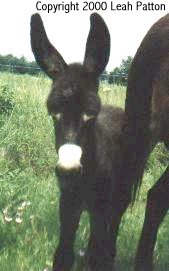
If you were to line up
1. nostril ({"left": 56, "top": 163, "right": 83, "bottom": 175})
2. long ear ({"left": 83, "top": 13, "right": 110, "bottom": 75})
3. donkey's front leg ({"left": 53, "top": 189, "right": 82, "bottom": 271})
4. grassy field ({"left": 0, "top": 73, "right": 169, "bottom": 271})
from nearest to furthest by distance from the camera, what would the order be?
nostril ({"left": 56, "top": 163, "right": 83, "bottom": 175})
long ear ({"left": 83, "top": 13, "right": 110, "bottom": 75})
donkey's front leg ({"left": 53, "top": 189, "right": 82, "bottom": 271})
grassy field ({"left": 0, "top": 73, "right": 169, "bottom": 271})

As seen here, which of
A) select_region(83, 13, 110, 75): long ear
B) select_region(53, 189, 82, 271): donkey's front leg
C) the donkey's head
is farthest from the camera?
select_region(53, 189, 82, 271): donkey's front leg

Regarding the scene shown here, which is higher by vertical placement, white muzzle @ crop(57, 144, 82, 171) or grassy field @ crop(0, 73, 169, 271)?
white muzzle @ crop(57, 144, 82, 171)

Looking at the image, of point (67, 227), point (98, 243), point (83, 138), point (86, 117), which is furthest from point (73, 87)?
point (98, 243)

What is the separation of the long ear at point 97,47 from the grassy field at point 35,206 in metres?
1.41

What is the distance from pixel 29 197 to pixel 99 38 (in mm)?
1895

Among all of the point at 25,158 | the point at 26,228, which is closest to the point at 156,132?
the point at 26,228

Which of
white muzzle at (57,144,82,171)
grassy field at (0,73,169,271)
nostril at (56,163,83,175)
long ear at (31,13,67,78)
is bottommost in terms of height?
grassy field at (0,73,169,271)

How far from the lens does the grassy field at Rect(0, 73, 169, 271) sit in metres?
4.64

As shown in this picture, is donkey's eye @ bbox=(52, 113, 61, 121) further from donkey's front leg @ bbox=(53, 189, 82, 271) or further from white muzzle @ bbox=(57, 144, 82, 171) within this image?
donkey's front leg @ bbox=(53, 189, 82, 271)

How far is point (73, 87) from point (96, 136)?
77 centimetres

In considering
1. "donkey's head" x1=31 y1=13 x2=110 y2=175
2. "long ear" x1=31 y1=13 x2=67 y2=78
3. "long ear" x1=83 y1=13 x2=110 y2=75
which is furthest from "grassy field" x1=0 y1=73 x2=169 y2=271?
"long ear" x1=83 y1=13 x2=110 y2=75

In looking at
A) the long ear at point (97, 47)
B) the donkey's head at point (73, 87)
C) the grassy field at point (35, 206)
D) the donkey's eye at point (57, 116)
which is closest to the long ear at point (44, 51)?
the donkey's head at point (73, 87)

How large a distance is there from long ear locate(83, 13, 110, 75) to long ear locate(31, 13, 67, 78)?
0.63 ft

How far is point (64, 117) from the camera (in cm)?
381
